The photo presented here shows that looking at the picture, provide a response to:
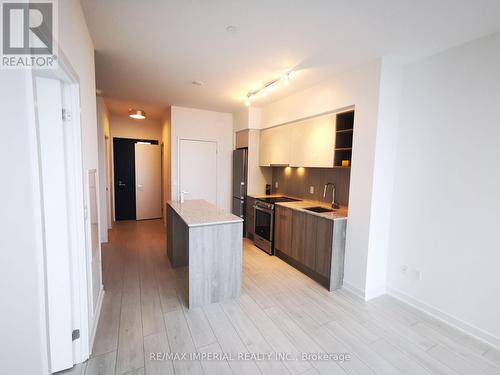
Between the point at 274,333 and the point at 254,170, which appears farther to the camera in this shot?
the point at 254,170

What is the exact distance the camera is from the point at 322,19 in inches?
73.6

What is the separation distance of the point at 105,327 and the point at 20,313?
151 centimetres

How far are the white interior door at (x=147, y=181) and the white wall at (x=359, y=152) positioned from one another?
16.2 ft

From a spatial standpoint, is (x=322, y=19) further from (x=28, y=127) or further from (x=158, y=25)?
(x=28, y=127)

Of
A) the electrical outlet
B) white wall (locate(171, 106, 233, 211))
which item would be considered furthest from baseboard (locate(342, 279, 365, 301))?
white wall (locate(171, 106, 233, 211))

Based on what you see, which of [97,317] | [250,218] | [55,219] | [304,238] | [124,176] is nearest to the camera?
[55,219]

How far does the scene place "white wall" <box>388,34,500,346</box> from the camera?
206 centimetres

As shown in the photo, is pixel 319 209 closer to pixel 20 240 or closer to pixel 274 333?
pixel 274 333

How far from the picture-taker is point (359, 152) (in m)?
2.74

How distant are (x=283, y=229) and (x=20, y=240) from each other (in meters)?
A: 3.16

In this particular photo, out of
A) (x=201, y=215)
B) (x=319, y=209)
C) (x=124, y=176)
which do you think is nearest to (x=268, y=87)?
(x=319, y=209)

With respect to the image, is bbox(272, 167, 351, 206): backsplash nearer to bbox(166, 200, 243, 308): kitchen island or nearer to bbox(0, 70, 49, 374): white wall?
bbox(166, 200, 243, 308): kitchen island

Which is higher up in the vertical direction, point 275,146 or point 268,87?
point 268,87

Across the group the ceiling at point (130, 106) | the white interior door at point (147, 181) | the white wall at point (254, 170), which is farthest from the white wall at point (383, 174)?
the white interior door at point (147, 181)
